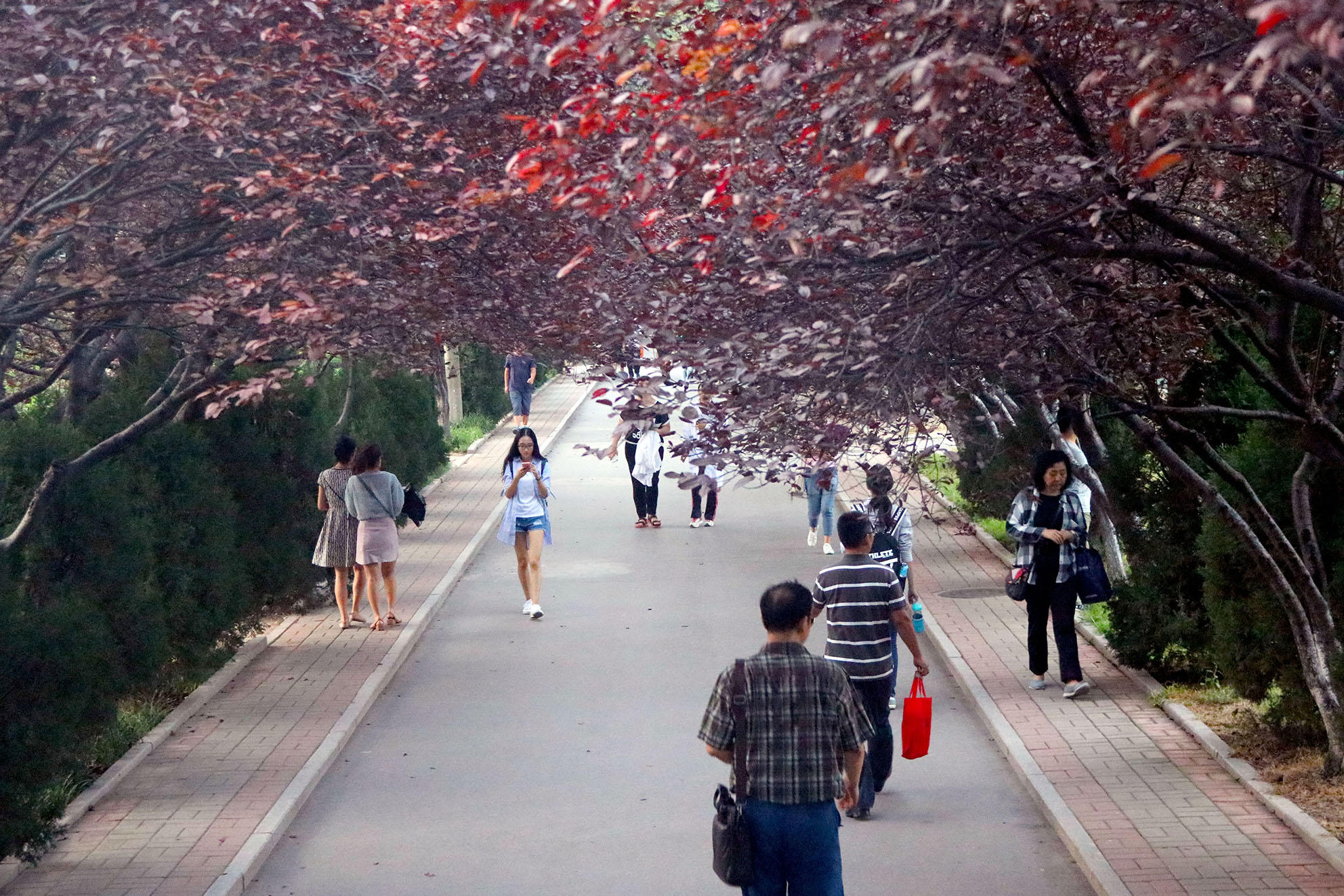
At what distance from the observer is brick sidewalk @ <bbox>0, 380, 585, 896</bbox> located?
24.1 feet

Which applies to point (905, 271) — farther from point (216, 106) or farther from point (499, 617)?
point (499, 617)

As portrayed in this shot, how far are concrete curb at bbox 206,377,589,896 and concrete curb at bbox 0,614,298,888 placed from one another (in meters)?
0.97

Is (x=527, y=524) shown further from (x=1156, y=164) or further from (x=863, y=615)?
(x=1156, y=164)

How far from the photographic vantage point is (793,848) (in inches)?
218

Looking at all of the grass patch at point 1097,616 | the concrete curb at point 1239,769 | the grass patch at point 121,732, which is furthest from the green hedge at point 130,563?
the grass patch at point 1097,616

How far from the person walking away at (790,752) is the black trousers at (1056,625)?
5.27 metres

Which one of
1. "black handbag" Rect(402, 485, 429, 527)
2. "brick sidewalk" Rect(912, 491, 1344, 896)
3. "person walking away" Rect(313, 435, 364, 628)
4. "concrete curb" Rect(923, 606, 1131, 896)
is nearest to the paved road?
"concrete curb" Rect(923, 606, 1131, 896)

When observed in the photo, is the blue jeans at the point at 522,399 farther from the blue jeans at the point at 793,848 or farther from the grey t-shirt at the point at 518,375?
the blue jeans at the point at 793,848

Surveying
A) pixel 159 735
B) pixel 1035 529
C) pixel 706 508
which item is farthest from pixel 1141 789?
pixel 706 508

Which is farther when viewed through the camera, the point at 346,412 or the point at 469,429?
the point at 469,429

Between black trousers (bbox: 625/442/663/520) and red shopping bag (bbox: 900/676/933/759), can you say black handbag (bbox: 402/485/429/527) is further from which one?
red shopping bag (bbox: 900/676/933/759)

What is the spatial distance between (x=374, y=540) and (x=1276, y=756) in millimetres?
7918

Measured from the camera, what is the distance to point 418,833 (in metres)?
8.25

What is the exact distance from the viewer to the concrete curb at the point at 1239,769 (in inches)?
288
